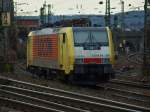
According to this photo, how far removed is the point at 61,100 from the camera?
52.9 ft

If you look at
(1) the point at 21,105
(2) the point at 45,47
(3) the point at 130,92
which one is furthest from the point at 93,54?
(1) the point at 21,105

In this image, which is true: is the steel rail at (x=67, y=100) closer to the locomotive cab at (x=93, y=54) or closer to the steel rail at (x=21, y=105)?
the steel rail at (x=21, y=105)

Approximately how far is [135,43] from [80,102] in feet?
273

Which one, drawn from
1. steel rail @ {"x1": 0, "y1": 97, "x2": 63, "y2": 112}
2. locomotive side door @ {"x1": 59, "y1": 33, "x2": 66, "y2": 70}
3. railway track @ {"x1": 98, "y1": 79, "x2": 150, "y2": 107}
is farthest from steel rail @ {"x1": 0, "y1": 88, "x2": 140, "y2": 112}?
locomotive side door @ {"x1": 59, "y1": 33, "x2": 66, "y2": 70}

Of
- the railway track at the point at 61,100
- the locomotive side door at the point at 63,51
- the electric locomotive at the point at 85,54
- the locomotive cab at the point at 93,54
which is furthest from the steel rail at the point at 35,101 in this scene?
the locomotive side door at the point at 63,51

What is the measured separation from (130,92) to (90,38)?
156 inches

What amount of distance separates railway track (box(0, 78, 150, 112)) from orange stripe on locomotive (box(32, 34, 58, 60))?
4880mm

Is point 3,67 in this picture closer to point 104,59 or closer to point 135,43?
point 104,59

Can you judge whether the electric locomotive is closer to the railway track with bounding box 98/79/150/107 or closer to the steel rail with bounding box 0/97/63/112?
the railway track with bounding box 98/79/150/107

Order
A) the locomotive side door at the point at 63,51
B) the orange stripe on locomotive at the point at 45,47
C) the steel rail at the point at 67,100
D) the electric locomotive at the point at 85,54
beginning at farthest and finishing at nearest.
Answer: the orange stripe on locomotive at the point at 45,47, the locomotive side door at the point at 63,51, the electric locomotive at the point at 85,54, the steel rail at the point at 67,100

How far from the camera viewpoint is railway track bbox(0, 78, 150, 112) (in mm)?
13883

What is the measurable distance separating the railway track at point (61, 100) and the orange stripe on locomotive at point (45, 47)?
16.0 feet

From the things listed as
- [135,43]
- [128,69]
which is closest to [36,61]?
[128,69]

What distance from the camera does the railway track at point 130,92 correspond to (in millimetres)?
17438
